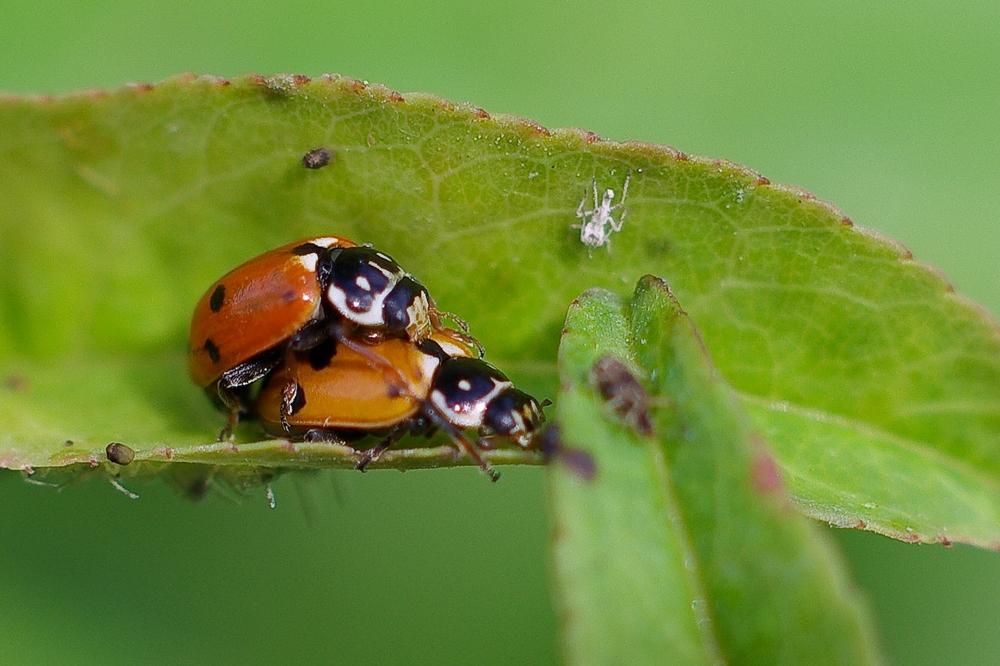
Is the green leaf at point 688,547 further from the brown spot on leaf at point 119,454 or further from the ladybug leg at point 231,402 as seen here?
the ladybug leg at point 231,402

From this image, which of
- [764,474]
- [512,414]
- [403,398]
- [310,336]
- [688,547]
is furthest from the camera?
[310,336]

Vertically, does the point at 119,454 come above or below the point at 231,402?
below

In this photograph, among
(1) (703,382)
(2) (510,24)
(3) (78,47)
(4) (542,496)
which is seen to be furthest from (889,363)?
(3) (78,47)

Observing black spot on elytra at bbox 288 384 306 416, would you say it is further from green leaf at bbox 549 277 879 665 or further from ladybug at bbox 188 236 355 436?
green leaf at bbox 549 277 879 665

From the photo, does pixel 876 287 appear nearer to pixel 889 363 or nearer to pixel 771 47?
pixel 889 363

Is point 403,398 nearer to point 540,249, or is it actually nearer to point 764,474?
point 540,249

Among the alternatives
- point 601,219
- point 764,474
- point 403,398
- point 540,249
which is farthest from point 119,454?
point 764,474

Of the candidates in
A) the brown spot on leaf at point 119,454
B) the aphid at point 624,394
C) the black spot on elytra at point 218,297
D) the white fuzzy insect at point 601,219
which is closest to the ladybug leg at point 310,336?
the black spot on elytra at point 218,297

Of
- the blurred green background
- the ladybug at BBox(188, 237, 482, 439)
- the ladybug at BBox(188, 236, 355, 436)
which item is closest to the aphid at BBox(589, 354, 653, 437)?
the ladybug at BBox(188, 237, 482, 439)
